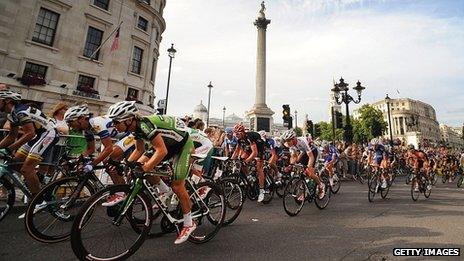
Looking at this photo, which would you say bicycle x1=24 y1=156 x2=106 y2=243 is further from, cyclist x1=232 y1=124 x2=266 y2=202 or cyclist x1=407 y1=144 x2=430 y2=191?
cyclist x1=407 y1=144 x2=430 y2=191

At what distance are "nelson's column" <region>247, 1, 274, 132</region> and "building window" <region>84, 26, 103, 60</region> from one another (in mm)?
17268

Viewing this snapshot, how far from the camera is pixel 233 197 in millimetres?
5855

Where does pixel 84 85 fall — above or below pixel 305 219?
above

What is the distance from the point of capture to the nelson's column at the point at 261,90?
102 feet

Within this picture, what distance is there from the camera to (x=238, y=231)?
507cm

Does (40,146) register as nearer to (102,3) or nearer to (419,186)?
→ (419,186)

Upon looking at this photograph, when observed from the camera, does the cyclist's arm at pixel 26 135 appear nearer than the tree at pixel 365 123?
Yes

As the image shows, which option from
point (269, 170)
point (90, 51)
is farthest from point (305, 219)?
point (90, 51)

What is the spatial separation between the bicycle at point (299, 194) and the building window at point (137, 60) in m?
24.9


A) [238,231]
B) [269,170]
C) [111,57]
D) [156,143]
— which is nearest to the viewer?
[156,143]

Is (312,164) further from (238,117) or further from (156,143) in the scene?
(238,117)

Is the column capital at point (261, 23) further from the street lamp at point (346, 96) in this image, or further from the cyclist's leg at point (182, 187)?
the cyclist's leg at point (182, 187)

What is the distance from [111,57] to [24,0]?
718 cm

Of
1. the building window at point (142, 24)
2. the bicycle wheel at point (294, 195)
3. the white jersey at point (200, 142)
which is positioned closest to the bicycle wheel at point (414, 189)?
the bicycle wheel at point (294, 195)
